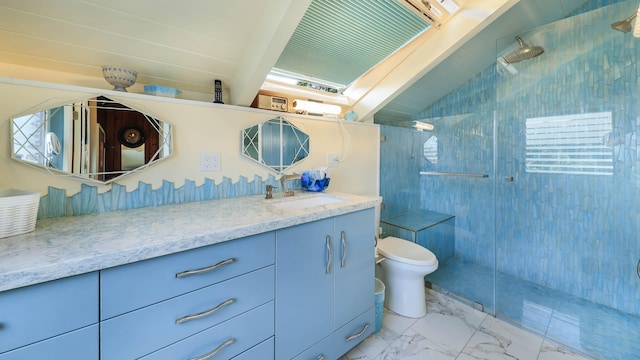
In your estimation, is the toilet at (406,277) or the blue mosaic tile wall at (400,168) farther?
the blue mosaic tile wall at (400,168)

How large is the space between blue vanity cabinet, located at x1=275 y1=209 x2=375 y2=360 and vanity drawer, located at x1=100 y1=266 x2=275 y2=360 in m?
0.11

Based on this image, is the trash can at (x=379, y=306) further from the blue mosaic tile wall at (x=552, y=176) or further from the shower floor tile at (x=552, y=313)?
the blue mosaic tile wall at (x=552, y=176)

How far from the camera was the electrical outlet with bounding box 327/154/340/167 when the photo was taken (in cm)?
208

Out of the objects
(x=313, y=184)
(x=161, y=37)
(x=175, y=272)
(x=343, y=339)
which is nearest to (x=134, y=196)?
(x=175, y=272)

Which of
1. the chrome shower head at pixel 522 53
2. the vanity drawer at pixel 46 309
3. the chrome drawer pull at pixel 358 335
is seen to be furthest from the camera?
the chrome shower head at pixel 522 53

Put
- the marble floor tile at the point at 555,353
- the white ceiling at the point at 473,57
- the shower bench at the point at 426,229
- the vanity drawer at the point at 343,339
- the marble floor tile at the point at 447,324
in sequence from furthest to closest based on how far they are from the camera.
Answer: the shower bench at the point at 426,229
the white ceiling at the point at 473,57
the marble floor tile at the point at 447,324
the marble floor tile at the point at 555,353
the vanity drawer at the point at 343,339

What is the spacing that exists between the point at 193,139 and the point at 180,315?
96cm

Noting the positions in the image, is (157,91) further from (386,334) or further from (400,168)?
(400,168)

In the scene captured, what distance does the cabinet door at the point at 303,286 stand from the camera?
1.06 meters

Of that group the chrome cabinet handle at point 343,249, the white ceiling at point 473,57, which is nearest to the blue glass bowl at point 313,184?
the chrome cabinet handle at point 343,249

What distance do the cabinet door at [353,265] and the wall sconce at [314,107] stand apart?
36.8 inches

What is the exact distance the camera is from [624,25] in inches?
66.0

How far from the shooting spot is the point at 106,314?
26.7 inches

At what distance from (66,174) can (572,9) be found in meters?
3.74
